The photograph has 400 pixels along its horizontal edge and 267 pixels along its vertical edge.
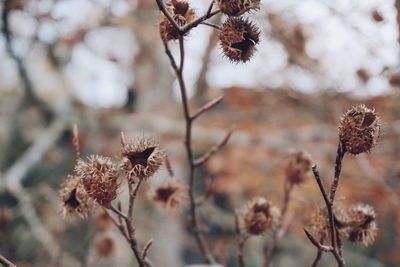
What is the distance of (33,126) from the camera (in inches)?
275

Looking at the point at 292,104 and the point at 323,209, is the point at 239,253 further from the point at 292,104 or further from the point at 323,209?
the point at 292,104

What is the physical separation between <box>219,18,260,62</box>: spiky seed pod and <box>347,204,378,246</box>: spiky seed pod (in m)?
0.58

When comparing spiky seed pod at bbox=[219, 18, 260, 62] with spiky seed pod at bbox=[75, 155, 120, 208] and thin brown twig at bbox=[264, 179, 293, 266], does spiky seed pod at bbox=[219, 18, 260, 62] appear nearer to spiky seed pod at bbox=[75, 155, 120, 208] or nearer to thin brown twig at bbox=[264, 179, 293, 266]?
spiky seed pod at bbox=[75, 155, 120, 208]

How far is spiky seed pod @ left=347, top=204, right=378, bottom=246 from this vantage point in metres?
1.17

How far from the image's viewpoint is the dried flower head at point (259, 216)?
1293 mm

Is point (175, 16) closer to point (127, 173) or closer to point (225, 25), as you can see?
point (225, 25)

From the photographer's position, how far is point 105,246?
6.75ft

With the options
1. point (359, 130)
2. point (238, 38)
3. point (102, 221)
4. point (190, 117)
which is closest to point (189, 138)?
point (190, 117)

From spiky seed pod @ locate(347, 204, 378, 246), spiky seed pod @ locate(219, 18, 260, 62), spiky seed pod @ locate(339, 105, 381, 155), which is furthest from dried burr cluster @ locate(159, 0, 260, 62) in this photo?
spiky seed pod @ locate(347, 204, 378, 246)

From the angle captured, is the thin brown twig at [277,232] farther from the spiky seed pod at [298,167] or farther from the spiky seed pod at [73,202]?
the spiky seed pod at [73,202]

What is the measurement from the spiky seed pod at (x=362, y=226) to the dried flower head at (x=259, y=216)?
0.24m

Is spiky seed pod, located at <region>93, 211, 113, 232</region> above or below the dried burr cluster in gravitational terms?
below

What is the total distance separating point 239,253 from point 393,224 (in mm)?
6682

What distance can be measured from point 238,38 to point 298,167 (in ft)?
2.47
